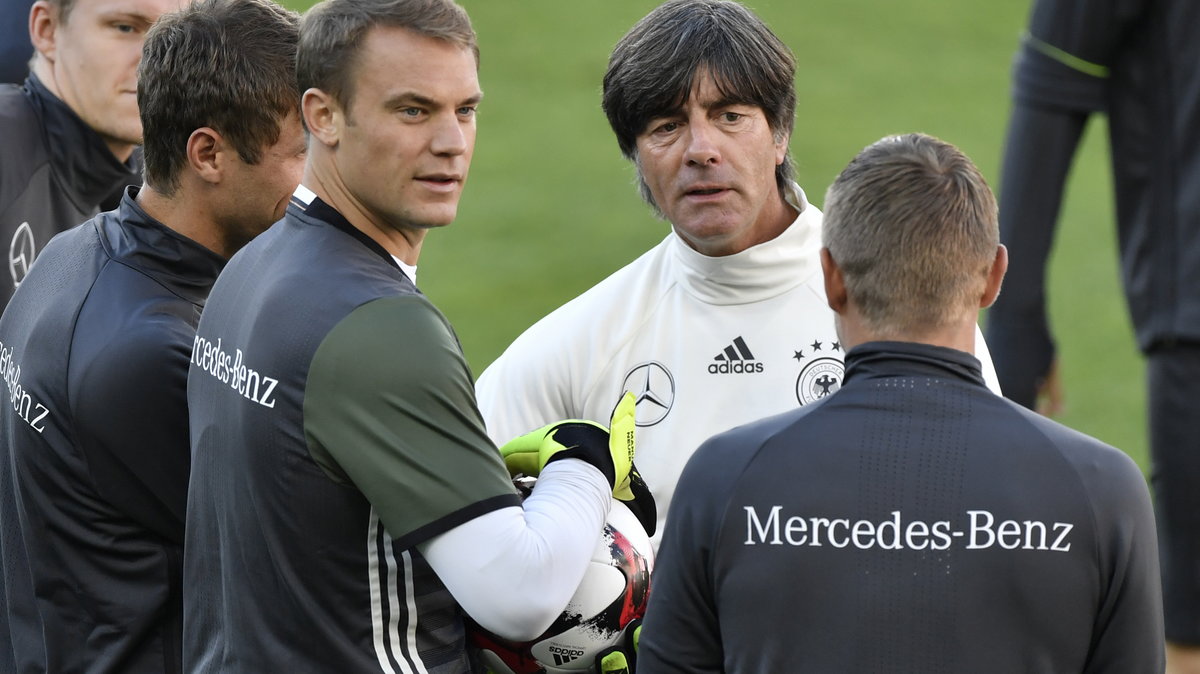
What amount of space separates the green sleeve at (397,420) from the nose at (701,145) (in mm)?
1130

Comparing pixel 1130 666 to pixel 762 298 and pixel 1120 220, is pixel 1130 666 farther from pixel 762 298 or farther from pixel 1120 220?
pixel 1120 220

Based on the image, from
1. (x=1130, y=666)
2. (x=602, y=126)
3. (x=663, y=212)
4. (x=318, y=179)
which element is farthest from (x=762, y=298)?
(x=602, y=126)

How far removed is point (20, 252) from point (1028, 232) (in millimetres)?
2853

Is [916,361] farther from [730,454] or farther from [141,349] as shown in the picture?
[141,349]

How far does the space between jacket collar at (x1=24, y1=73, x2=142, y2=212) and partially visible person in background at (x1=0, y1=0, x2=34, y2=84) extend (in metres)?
0.59

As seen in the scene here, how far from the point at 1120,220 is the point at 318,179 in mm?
2630

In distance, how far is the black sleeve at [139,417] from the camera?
3055 millimetres

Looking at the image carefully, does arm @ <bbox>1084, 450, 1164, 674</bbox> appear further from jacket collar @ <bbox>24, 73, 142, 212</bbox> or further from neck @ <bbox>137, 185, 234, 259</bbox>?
jacket collar @ <bbox>24, 73, 142, 212</bbox>

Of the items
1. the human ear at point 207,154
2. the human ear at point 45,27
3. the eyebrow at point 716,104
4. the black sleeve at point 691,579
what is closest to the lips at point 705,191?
the eyebrow at point 716,104

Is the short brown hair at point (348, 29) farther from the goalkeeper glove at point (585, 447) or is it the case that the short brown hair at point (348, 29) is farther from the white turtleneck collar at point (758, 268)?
the white turtleneck collar at point (758, 268)

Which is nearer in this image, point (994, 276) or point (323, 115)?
point (994, 276)

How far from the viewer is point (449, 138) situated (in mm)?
2951

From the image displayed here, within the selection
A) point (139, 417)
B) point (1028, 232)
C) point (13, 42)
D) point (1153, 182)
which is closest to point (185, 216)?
point (139, 417)

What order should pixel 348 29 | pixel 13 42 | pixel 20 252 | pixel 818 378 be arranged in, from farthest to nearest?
pixel 13 42 < pixel 20 252 < pixel 818 378 < pixel 348 29
